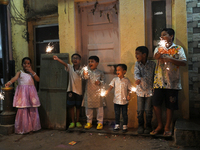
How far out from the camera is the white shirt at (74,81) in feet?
14.7

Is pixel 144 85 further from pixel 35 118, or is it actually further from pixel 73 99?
pixel 35 118

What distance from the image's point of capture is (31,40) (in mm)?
5941

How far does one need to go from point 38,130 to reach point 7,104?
3.48 ft

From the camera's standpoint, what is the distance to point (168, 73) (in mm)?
3662

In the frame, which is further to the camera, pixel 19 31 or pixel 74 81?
pixel 19 31

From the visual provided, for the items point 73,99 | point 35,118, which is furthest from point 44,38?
point 35,118

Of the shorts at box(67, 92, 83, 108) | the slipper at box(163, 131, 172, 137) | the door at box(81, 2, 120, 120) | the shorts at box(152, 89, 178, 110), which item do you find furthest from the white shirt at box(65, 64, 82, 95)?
the slipper at box(163, 131, 172, 137)

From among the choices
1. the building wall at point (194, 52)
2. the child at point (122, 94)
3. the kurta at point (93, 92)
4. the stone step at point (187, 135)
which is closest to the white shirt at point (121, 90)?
the child at point (122, 94)

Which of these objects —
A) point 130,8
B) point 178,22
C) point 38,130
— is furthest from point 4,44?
point 178,22

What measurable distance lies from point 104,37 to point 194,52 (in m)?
2.46

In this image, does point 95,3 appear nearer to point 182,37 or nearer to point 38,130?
point 182,37

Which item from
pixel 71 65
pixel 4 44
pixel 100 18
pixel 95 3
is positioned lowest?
pixel 71 65

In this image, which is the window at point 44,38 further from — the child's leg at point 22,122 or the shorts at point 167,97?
the shorts at point 167,97

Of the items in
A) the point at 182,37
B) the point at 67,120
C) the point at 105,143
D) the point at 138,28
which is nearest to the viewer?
the point at 105,143
